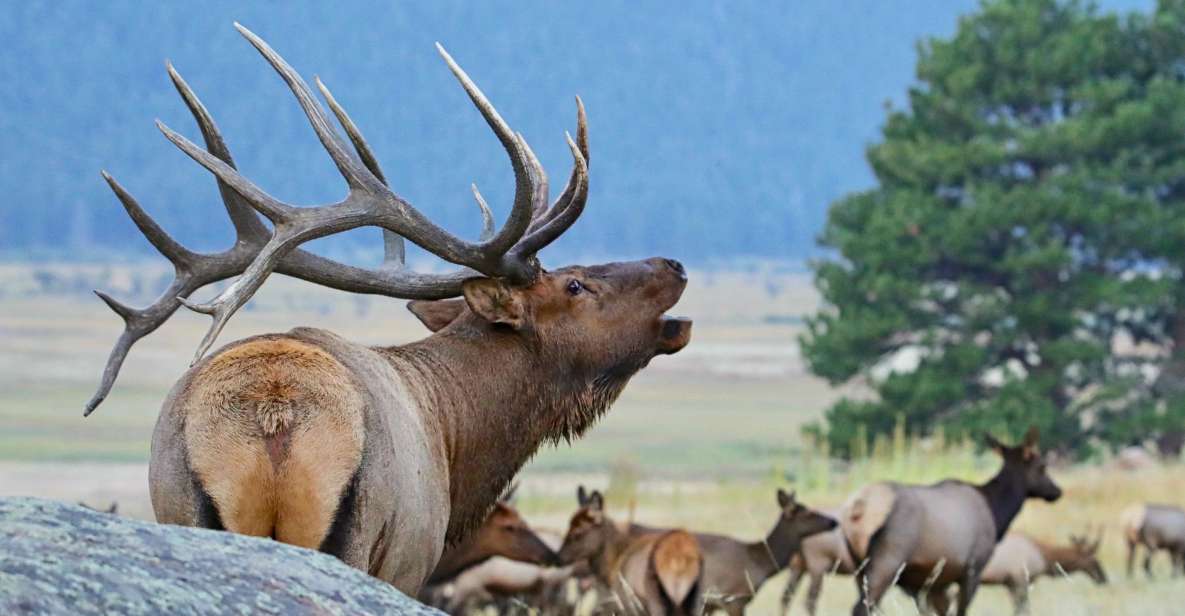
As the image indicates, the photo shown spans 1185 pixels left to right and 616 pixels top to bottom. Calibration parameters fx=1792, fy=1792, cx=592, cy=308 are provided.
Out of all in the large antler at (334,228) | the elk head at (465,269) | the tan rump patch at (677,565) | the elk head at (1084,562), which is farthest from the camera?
the elk head at (1084,562)

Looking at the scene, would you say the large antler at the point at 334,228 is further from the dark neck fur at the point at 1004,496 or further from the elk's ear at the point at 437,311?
the dark neck fur at the point at 1004,496

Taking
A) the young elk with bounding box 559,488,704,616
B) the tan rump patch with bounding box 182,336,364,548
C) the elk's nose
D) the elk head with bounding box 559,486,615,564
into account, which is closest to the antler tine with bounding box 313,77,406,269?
the elk's nose

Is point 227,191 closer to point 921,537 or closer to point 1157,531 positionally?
point 921,537

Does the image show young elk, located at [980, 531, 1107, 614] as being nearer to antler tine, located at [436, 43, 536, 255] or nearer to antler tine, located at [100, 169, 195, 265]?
antler tine, located at [436, 43, 536, 255]

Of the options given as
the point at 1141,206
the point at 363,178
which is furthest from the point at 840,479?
the point at 363,178

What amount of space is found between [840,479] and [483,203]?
16.2 m

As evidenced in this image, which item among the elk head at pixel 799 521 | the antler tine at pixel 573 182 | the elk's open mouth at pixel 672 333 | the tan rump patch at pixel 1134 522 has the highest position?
the antler tine at pixel 573 182

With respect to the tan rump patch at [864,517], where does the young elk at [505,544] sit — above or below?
below

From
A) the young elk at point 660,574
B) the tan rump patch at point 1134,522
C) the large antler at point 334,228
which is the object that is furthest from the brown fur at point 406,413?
the tan rump patch at point 1134,522

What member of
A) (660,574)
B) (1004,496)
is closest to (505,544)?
(660,574)

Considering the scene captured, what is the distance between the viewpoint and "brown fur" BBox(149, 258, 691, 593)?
469 cm

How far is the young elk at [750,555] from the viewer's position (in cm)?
948

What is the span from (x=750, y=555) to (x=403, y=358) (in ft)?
14.2

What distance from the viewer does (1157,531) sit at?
14.9 metres
